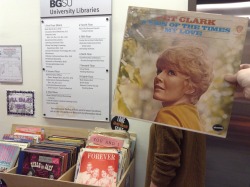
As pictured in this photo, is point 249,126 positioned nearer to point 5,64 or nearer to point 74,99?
point 74,99

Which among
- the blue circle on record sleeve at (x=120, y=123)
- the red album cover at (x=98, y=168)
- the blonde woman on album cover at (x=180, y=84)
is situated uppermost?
the blonde woman on album cover at (x=180, y=84)

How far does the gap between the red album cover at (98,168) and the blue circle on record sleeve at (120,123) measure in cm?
26

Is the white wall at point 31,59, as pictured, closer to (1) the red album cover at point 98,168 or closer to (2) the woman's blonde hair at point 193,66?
(1) the red album cover at point 98,168

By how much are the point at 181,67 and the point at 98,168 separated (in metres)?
0.67

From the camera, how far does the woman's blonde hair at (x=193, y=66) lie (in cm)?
86

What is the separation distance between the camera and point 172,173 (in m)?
1.06

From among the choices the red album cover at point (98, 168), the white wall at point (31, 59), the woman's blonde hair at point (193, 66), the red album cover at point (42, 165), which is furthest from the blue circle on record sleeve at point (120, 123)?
the woman's blonde hair at point (193, 66)

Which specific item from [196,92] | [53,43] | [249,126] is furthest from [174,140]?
[53,43]

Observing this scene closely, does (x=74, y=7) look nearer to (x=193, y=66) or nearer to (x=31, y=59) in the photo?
(x=31, y=59)

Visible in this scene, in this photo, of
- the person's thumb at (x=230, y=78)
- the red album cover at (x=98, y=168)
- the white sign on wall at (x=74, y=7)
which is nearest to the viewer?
the person's thumb at (x=230, y=78)

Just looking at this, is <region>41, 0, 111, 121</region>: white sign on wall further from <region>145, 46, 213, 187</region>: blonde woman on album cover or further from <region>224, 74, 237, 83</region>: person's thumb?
<region>224, 74, 237, 83</region>: person's thumb

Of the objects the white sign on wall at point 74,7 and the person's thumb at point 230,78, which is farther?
the white sign on wall at point 74,7

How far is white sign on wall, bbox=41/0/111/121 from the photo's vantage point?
4.74 feet

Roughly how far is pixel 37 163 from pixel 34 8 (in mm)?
970
